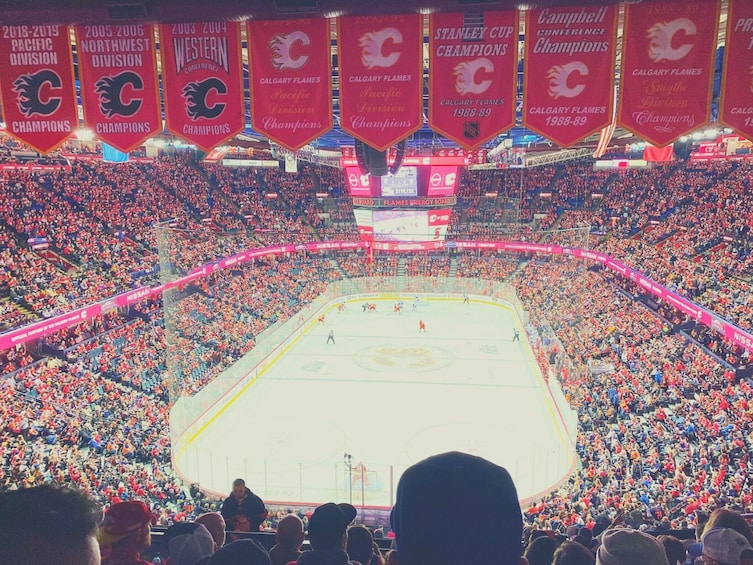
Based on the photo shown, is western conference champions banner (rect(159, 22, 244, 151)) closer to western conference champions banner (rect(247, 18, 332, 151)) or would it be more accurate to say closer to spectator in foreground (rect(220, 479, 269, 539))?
western conference champions banner (rect(247, 18, 332, 151))

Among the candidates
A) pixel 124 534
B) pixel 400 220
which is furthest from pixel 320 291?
pixel 124 534

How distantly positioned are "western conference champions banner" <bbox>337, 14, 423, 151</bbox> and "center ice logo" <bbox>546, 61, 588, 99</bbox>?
1419 mm

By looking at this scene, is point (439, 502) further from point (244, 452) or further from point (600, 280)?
point (600, 280)

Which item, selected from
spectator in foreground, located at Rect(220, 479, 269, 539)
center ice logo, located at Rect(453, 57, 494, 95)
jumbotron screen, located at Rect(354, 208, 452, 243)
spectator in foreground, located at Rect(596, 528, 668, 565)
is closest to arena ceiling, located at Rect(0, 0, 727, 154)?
center ice logo, located at Rect(453, 57, 494, 95)

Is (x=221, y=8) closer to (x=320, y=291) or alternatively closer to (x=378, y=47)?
(x=378, y=47)

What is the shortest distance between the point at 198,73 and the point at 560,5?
13.1ft

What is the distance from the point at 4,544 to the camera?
1274mm

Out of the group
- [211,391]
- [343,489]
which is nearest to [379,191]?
[211,391]

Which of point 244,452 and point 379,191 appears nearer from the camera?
point 244,452

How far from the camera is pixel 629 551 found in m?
2.01

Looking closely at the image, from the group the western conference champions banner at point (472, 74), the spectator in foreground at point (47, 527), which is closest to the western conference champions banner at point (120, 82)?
the western conference champions banner at point (472, 74)

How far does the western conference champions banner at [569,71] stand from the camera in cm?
559

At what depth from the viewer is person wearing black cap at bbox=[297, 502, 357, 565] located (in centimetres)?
235

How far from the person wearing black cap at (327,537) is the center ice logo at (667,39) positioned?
18.3 ft
